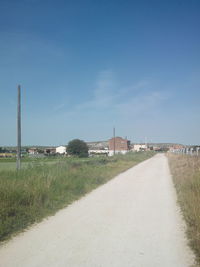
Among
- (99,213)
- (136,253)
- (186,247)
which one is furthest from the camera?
(99,213)

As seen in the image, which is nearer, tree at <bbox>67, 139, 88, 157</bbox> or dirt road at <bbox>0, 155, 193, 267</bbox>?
dirt road at <bbox>0, 155, 193, 267</bbox>

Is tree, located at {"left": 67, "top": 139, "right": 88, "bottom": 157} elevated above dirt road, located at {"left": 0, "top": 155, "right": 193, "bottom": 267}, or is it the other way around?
tree, located at {"left": 67, "top": 139, "right": 88, "bottom": 157}

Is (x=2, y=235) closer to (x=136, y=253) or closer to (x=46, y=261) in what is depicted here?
(x=46, y=261)

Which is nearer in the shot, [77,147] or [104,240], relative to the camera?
[104,240]

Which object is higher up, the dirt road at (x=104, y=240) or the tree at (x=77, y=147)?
the tree at (x=77, y=147)

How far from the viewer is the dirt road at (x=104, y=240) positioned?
4.93m

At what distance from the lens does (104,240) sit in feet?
19.8

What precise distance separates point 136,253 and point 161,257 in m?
0.47

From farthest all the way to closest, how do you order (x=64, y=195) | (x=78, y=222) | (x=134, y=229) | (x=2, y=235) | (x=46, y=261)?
(x=64, y=195) < (x=78, y=222) < (x=134, y=229) < (x=2, y=235) < (x=46, y=261)

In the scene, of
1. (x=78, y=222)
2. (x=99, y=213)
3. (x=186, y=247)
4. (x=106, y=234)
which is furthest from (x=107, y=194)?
(x=186, y=247)

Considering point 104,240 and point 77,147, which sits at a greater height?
point 77,147

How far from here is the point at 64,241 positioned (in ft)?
19.6

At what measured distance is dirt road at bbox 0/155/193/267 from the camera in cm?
493

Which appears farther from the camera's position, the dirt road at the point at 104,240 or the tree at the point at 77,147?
the tree at the point at 77,147
